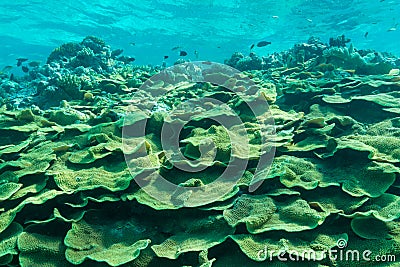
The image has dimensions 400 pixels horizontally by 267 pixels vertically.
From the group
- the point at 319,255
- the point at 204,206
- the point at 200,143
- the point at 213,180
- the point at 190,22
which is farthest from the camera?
the point at 190,22

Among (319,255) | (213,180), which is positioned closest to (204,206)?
(213,180)

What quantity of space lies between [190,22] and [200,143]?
32.8 meters

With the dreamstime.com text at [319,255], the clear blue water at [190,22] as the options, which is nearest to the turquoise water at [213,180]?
the dreamstime.com text at [319,255]

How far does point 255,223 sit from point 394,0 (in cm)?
3034

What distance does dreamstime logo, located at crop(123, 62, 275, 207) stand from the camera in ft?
8.73

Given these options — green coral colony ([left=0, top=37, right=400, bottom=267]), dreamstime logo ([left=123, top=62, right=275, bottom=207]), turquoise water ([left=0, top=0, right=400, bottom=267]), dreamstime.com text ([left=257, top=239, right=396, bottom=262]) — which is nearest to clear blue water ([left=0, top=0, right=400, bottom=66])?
turquoise water ([left=0, top=0, right=400, bottom=267])

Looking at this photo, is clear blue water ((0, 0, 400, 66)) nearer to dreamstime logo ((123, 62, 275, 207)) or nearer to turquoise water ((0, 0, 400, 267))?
turquoise water ((0, 0, 400, 267))

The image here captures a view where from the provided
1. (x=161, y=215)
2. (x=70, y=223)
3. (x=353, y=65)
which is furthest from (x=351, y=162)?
(x=353, y=65)

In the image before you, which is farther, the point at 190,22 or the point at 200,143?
the point at 190,22

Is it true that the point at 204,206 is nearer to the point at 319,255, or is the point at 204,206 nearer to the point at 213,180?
the point at 213,180

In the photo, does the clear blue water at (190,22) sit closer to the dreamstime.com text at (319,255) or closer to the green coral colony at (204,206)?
the green coral colony at (204,206)

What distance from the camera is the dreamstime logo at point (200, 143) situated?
8.73ft

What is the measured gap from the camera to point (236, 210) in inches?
94.3

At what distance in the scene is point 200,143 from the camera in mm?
3117
